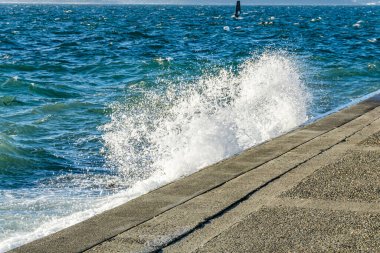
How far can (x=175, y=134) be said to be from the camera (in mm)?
10016

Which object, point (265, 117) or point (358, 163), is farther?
point (265, 117)

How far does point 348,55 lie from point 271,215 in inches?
899

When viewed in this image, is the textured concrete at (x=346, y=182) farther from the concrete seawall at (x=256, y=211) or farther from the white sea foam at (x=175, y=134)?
the white sea foam at (x=175, y=134)

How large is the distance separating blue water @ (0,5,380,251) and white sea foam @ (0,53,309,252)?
0.02m

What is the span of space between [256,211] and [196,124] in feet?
14.9

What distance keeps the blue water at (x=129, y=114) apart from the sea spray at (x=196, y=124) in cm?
2

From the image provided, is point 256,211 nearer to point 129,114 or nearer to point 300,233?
point 300,233

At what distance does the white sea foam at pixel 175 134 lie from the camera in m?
7.03

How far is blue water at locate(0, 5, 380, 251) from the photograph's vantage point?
7734 mm

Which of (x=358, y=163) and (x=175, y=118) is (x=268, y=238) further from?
(x=175, y=118)

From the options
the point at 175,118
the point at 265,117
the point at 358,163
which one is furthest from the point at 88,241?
the point at 175,118

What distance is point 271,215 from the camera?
474 centimetres

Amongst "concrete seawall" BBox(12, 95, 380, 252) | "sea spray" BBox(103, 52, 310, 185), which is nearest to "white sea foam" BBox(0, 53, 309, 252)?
"sea spray" BBox(103, 52, 310, 185)

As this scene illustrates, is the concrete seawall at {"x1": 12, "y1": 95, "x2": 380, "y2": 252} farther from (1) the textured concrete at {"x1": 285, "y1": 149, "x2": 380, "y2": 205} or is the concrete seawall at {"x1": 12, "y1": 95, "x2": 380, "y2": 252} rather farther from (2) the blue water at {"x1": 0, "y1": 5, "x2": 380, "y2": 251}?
(2) the blue water at {"x1": 0, "y1": 5, "x2": 380, "y2": 251}
